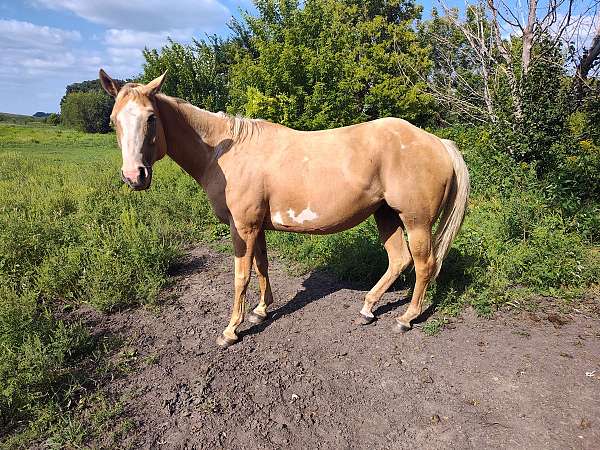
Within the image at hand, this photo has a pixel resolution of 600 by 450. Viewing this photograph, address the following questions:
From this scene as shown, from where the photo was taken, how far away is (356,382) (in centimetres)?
289

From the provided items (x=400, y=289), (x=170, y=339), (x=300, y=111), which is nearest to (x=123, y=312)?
(x=170, y=339)

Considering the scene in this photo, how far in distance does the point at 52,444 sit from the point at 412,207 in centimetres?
312

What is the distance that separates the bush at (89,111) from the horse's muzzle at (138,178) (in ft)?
204

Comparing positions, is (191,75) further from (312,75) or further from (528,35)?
(528,35)

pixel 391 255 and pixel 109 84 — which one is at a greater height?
pixel 109 84

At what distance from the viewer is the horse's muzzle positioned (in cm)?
243

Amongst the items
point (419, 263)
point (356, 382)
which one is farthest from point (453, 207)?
point (356, 382)

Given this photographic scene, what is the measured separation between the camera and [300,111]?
1052 centimetres

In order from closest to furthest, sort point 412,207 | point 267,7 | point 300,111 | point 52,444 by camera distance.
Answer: point 52,444, point 412,207, point 300,111, point 267,7

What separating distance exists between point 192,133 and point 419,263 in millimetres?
2405

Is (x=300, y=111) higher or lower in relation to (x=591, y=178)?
higher

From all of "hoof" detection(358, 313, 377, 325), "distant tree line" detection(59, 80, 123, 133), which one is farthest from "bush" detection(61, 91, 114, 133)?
"hoof" detection(358, 313, 377, 325)

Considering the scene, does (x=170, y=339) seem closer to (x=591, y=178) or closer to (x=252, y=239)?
(x=252, y=239)

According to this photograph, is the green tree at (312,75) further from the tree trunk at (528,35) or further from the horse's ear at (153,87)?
the horse's ear at (153,87)
